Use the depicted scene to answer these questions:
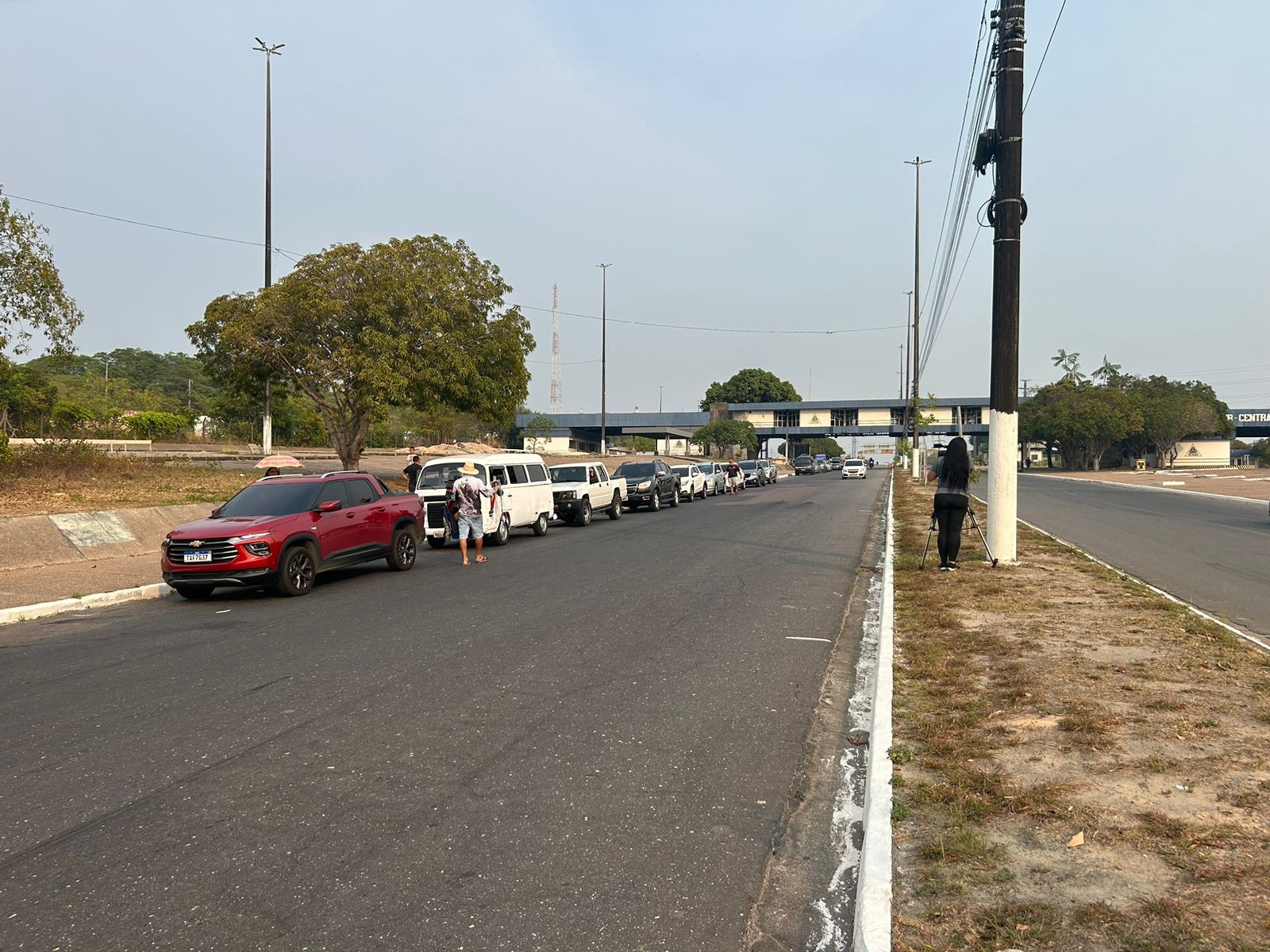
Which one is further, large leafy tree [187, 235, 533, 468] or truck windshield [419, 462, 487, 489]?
large leafy tree [187, 235, 533, 468]

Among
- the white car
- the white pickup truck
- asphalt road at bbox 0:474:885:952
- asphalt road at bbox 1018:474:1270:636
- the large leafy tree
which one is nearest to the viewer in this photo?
asphalt road at bbox 0:474:885:952

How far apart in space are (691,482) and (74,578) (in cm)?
2796

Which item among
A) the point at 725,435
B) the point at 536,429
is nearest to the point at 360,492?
the point at 536,429

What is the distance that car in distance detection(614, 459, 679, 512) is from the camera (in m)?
30.8

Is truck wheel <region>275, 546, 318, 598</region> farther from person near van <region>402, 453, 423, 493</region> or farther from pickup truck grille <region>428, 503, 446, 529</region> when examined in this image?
person near van <region>402, 453, 423, 493</region>

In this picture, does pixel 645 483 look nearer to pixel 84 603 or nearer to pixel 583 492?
pixel 583 492

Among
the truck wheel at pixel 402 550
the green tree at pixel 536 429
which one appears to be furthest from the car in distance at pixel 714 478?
the green tree at pixel 536 429

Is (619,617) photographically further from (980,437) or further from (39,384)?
(980,437)

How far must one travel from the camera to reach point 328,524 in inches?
521

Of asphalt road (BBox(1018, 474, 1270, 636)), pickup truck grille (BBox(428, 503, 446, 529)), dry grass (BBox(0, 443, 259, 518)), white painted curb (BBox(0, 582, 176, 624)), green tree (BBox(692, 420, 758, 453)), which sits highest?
green tree (BBox(692, 420, 758, 453))

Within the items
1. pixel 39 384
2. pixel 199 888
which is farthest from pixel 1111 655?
pixel 39 384

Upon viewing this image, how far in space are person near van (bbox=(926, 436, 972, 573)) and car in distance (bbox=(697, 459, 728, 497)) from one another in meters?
28.9

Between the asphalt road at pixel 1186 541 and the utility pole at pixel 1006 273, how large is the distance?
7.18 ft

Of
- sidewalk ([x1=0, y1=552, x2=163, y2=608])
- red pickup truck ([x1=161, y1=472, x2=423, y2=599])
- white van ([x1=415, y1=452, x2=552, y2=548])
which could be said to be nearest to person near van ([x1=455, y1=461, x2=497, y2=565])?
red pickup truck ([x1=161, y1=472, x2=423, y2=599])
